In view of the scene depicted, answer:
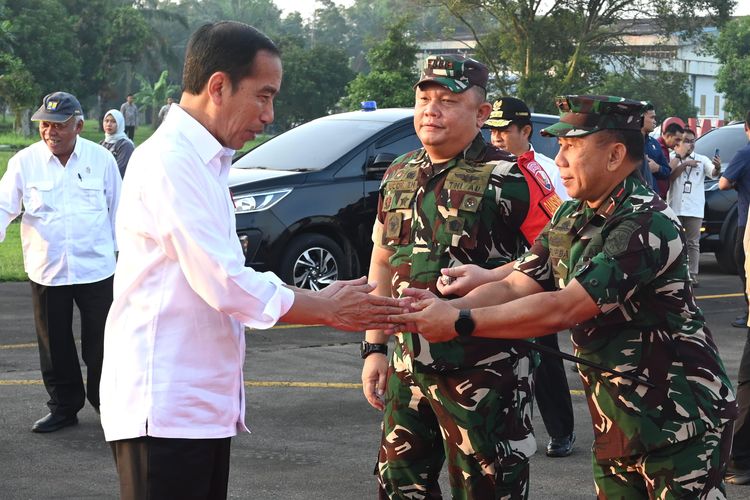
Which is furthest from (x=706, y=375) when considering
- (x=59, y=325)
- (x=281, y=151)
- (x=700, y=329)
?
(x=281, y=151)

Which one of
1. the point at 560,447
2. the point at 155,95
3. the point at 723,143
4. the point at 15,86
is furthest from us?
the point at 155,95

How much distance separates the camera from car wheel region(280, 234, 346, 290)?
449 inches

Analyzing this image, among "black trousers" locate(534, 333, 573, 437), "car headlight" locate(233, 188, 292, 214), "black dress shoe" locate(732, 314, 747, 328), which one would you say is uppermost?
"car headlight" locate(233, 188, 292, 214)

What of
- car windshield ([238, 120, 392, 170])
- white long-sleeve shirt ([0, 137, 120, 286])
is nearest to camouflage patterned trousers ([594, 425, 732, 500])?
white long-sleeve shirt ([0, 137, 120, 286])

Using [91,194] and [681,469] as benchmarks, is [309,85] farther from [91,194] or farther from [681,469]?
[681,469]

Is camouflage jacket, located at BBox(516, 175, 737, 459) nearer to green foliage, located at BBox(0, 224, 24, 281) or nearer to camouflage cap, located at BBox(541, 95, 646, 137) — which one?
camouflage cap, located at BBox(541, 95, 646, 137)

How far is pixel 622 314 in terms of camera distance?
3.71 metres

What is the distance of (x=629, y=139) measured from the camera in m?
3.78

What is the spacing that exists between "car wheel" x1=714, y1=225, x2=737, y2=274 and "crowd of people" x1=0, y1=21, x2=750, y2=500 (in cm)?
1112

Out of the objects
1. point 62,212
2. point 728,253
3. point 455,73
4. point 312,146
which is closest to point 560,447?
point 455,73

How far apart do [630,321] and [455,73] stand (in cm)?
127

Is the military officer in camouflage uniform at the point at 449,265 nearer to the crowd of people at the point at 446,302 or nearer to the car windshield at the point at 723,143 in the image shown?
the crowd of people at the point at 446,302

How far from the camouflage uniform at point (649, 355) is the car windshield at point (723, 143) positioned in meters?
12.4

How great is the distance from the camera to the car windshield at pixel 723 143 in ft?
51.5
